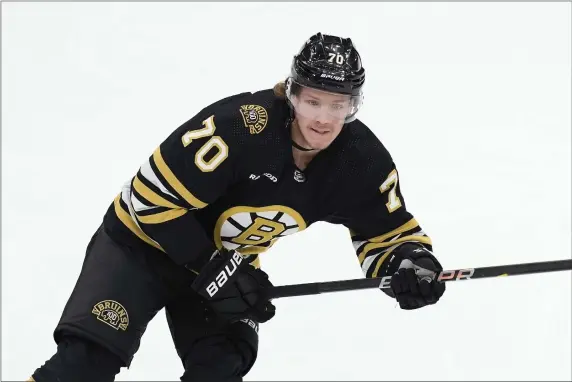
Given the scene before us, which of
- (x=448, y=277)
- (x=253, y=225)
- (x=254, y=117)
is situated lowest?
(x=448, y=277)

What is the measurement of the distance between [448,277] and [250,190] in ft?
2.13

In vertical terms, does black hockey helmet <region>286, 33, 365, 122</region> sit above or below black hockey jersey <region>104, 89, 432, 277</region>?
above

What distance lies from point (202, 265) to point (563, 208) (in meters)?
2.15

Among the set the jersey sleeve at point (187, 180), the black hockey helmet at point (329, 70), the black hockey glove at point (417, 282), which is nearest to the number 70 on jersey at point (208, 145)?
the jersey sleeve at point (187, 180)

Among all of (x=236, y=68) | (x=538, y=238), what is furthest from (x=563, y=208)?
(x=236, y=68)

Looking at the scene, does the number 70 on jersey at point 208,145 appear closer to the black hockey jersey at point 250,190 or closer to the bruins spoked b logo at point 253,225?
the black hockey jersey at point 250,190

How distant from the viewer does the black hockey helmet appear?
118 inches

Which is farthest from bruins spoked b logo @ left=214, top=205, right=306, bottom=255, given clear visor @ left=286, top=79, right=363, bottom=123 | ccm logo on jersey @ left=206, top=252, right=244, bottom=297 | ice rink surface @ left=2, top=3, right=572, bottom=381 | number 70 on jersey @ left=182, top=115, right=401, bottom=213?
ice rink surface @ left=2, top=3, right=572, bottom=381

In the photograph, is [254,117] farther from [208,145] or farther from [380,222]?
[380,222]

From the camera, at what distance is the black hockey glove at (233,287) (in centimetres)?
316

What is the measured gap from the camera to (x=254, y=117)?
10.1 feet

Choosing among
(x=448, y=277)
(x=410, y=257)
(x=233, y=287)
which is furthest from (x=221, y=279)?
(x=448, y=277)

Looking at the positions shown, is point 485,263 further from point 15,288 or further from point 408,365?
point 15,288

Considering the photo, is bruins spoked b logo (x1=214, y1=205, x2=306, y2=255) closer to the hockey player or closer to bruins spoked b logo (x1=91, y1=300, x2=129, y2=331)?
the hockey player
